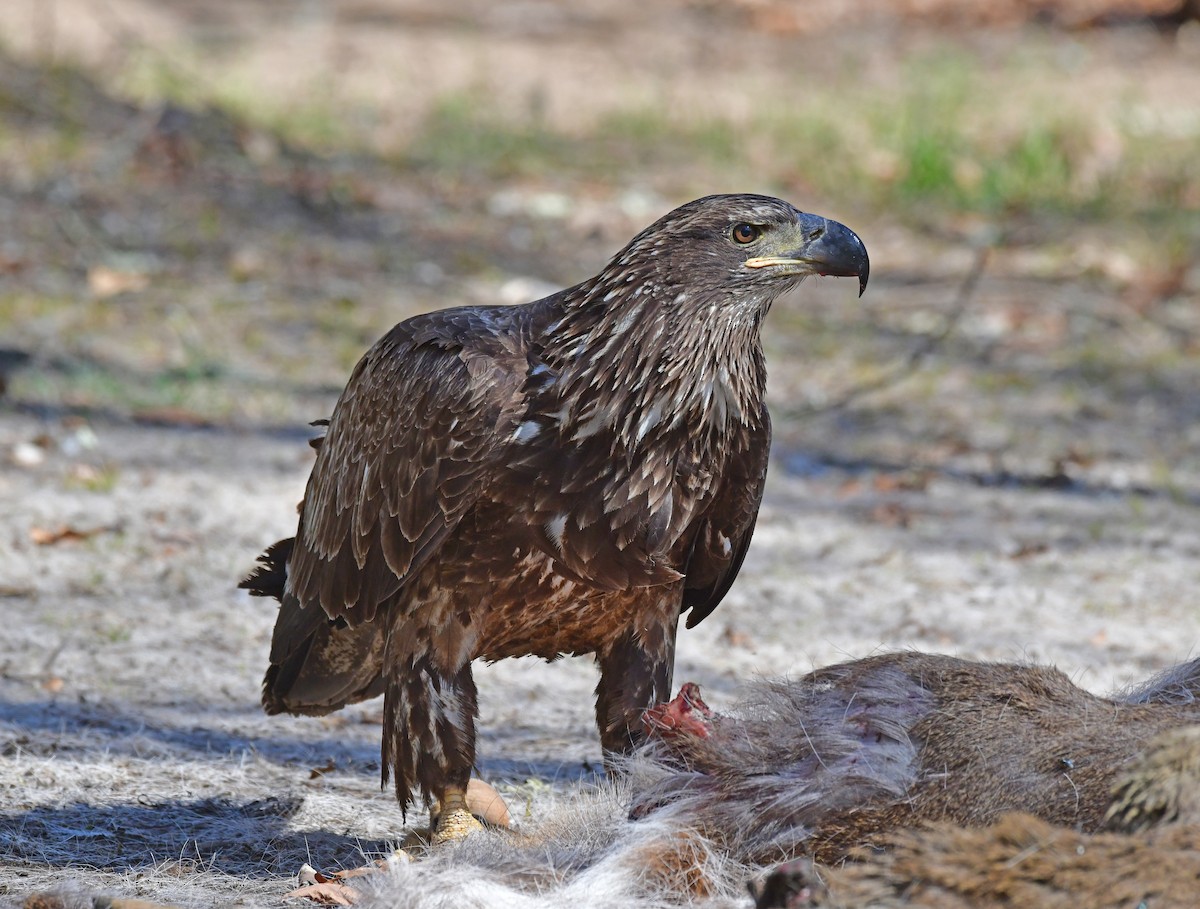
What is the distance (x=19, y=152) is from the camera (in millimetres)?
9812

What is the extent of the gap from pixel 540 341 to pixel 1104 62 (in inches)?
462

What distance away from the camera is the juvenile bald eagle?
11.8 ft

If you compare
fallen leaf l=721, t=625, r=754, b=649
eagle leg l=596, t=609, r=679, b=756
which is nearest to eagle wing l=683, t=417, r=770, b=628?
eagle leg l=596, t=609, r=679, b=756

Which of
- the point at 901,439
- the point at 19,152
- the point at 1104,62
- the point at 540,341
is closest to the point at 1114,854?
the point at 540,341

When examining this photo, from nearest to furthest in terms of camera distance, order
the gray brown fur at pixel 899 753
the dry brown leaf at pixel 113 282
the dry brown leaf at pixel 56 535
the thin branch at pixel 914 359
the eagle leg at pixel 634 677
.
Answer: the gray brown fur at pixel 899 753 → the eagle leg at pixel 634 677 → the dry brown leaf at pixel 56 535 → the thin branch at pixel 914 359 → the dry brown leaf at pixel 113 282

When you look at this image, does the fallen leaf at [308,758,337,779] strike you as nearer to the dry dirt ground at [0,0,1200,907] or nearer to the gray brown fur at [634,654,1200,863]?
the dry dirt ground at [0,0,1200,907]

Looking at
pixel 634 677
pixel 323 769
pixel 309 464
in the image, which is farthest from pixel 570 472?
pixel 309 464

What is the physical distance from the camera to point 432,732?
146 inches

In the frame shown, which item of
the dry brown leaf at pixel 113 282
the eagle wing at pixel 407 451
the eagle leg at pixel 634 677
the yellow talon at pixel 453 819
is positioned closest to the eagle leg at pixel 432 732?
the yellow talon at pixel 453 819

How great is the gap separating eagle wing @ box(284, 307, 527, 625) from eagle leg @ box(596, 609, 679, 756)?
565 mm

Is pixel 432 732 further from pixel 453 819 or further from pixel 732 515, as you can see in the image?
pixel 732 515

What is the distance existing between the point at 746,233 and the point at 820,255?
174mm

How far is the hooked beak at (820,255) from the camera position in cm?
365

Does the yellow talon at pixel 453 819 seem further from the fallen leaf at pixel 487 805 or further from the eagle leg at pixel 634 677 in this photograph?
the eagle leg at pixel 634 677
